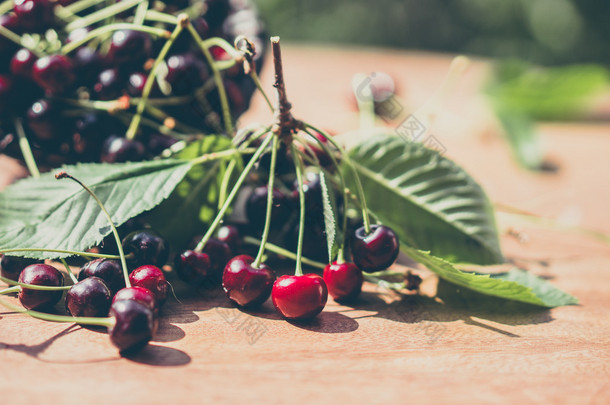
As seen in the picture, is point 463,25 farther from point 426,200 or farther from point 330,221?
point 330,221

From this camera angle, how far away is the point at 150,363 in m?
0.54

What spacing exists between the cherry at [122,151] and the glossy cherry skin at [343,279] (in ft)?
1.05

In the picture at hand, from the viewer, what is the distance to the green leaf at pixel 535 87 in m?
1.48

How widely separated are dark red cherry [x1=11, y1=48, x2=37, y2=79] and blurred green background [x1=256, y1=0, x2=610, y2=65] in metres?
3.04

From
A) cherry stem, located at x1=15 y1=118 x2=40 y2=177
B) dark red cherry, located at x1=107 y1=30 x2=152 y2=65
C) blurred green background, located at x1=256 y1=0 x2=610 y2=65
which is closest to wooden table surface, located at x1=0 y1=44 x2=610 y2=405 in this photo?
cherry stem, located at x1=15 y1=118 x2=40 y2=177

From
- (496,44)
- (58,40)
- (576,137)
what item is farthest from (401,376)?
(496,44)

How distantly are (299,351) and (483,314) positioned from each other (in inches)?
9.9

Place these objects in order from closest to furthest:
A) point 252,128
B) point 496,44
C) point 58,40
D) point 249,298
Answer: point 249,298, point 252,128, point 58,40, point 496,44

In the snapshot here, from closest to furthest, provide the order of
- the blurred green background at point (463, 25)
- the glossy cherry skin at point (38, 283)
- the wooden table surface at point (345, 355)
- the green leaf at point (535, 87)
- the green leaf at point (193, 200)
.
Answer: the wooden table surface at point (345, 355) → the glossy cherry skin at point (38, 283) → the green leaf at point (193, 200) → the green leaf at point (535, 87) → the blurred green background at point (463, 25)

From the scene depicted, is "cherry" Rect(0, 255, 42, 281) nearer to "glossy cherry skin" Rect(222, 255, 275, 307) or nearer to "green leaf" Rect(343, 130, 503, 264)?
"glossy cherry skin" Rect(222, 255, 275, 307)

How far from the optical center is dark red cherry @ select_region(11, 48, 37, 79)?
2.66ft

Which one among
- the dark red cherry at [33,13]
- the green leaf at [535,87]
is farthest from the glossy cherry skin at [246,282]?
the green leaf at [535,87]

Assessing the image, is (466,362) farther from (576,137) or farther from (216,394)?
(576,137)

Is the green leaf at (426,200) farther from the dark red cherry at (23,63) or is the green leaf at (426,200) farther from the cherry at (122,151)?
the dark red cherry at (23,63)
